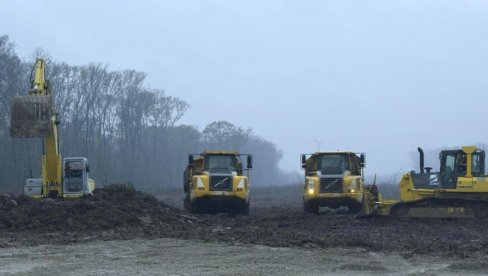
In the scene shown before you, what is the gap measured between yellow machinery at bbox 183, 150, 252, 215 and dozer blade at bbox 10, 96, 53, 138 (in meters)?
5.84

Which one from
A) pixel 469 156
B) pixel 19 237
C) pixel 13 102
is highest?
pixel 13 102

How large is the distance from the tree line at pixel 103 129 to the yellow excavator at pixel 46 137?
2869cm

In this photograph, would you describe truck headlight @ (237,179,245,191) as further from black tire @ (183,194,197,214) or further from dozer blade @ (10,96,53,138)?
dozer blade @ (10,96,53,138)

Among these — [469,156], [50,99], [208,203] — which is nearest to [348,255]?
[469,156]

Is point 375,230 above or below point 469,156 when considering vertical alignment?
below

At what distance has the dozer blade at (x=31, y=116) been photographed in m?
25.1

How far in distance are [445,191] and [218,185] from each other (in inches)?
326

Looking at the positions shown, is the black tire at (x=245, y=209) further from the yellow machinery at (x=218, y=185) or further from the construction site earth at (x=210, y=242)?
the construction site earth at (x=210, y=242)

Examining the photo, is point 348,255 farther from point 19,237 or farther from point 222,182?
point 222,182

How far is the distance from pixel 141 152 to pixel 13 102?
62793 millimetres

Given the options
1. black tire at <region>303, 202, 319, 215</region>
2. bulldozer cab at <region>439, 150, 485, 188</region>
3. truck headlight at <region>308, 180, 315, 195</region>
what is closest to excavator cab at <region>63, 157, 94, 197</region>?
black tire at <region>303, 202, 319, 215</region>

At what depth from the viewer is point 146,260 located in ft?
47.4

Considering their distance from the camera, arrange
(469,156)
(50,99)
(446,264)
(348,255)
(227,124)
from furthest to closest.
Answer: (227,124) < (50,99) < (469,156) < (348,255) < (446,264)

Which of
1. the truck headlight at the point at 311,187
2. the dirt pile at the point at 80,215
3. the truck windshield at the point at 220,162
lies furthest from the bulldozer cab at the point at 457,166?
the dirt pile at the point at 80,215
